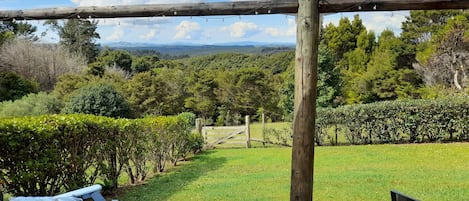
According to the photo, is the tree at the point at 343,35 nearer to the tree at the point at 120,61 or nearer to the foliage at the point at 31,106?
the tree at the point at 120,61

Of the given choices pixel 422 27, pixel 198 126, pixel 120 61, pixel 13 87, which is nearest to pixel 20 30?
pixel 120 61

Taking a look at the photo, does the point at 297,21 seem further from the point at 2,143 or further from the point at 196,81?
the point at 196,81

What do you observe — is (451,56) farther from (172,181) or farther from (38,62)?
(38,62)

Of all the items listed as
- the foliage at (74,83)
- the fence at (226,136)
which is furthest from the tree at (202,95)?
the fence at (226,136)

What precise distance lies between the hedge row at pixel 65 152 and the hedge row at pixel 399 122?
5934mm

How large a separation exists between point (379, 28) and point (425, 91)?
3.49 m

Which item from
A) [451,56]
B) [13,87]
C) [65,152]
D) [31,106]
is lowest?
[31,106]

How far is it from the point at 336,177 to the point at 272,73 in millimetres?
Answer: 9933

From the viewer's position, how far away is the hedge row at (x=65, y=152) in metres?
3.68

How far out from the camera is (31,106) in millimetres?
11289

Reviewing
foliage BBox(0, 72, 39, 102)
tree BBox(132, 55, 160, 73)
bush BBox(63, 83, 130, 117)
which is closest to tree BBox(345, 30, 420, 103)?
bush BBox(63, 83, 130, 117)

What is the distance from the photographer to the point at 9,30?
16125mm

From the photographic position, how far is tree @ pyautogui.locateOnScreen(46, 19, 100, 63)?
2050 centimetres

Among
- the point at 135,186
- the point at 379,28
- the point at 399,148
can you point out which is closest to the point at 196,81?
the point at 379,28
